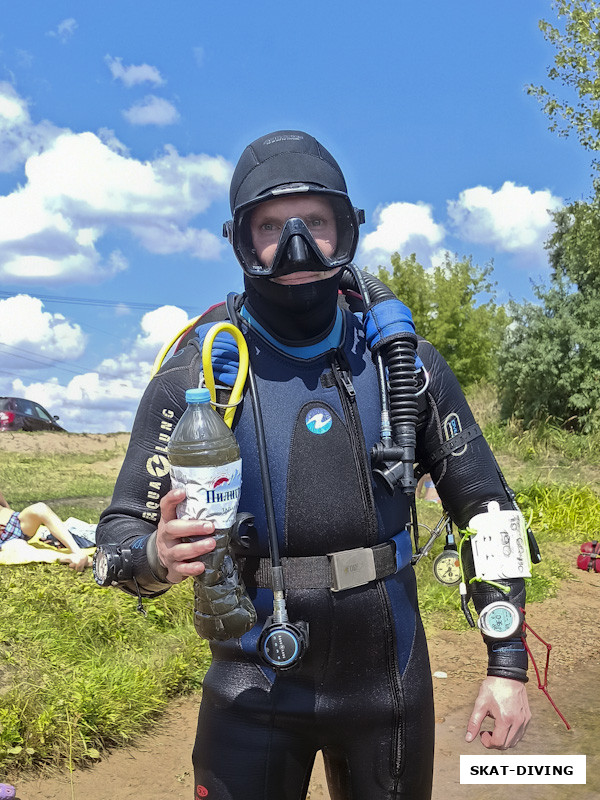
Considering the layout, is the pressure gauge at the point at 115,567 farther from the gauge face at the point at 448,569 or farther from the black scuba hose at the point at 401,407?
the gauge face at the point at 448,569

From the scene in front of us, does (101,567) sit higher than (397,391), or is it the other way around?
(397,391)

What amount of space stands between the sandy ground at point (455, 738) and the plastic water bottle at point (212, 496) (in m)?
3.18

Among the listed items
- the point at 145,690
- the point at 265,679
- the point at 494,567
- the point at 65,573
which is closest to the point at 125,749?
the point at 145,690

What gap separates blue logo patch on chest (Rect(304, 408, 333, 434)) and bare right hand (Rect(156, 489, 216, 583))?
1.86 feet

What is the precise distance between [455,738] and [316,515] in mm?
4007

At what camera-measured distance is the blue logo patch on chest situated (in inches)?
91.4

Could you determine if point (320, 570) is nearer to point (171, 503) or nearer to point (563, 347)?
point (171, 503)

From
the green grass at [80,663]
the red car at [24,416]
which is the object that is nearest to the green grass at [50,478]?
the red car at [24,416]

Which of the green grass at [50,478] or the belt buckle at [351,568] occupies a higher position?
the green grass at [50,478]

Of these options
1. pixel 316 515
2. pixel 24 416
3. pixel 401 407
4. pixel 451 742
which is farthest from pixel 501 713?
pixel 24 416

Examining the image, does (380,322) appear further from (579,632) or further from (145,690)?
(579,632)

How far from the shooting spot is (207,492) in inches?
72.2

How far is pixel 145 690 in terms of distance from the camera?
17.9 feet

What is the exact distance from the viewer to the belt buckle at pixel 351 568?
Result: 7.32 feet
